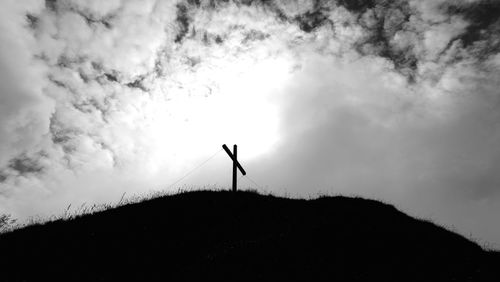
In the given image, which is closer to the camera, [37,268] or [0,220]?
[37,268]

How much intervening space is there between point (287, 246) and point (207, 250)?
3.58m

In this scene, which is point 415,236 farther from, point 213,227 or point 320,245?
point 213,227

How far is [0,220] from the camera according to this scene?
31703 mm

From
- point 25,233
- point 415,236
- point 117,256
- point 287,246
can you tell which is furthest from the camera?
point 415,236

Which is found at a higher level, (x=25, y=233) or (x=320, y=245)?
(x=25, y=233)

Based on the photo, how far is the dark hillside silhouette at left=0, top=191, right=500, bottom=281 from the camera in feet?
43.3

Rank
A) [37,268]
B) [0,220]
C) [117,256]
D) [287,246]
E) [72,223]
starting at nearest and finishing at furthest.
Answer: [37,268] < [117,256] < [287,246] < [72,223] < [0,220]

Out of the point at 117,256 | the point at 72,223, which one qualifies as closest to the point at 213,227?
the point at 117,256

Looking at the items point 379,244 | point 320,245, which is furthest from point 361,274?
point 379,244

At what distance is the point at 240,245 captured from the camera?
16.1 metres

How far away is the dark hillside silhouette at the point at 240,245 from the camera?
13.2 metres

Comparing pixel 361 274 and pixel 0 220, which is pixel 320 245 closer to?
pixel 361 274

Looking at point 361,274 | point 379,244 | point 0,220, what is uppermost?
point 0,220

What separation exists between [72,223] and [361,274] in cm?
1439
